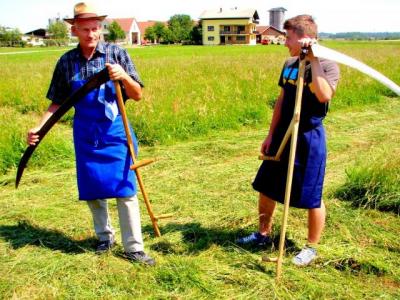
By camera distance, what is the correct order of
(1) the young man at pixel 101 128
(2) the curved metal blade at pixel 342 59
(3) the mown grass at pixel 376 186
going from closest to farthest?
(2) the curved metal blade at pixel 342 59 → (1) the young man at pixel 101 128 → (3) the mown grass at pixel 376 186

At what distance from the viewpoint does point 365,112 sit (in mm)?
8703

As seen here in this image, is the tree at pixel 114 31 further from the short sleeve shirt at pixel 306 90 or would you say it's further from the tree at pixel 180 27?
the short sleeve shirt at pixel 306 90

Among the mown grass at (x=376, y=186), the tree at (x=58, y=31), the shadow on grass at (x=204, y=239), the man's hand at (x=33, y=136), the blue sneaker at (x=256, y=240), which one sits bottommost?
the shadow on grass at (x=204, y=239)

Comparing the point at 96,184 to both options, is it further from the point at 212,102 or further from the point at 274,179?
the point at 212,102

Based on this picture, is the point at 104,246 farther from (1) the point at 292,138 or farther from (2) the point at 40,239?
(1) the point at 292,138

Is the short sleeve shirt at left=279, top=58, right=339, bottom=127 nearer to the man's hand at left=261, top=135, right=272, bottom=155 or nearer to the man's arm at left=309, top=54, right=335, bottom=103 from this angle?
the man's arm at left=309, top=54, right=335, bottom=103

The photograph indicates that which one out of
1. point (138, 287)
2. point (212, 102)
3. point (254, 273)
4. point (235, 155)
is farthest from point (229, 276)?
point (212, 102)

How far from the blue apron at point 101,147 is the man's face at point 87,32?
0.22 m

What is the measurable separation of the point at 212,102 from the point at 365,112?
324 centimetres

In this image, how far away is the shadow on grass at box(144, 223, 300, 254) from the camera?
132 inches

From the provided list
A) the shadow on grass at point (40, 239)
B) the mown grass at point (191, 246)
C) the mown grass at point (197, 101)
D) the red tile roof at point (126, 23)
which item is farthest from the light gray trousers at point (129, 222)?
the red tile roof at point (126, 23)

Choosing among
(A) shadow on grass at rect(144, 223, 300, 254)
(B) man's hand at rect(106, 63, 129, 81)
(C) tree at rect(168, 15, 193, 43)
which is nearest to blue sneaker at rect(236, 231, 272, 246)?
(A) shadow on grass at rect(144, 223, 300, 254)

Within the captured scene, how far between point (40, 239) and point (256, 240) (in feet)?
6.00

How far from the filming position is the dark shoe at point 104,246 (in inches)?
131
